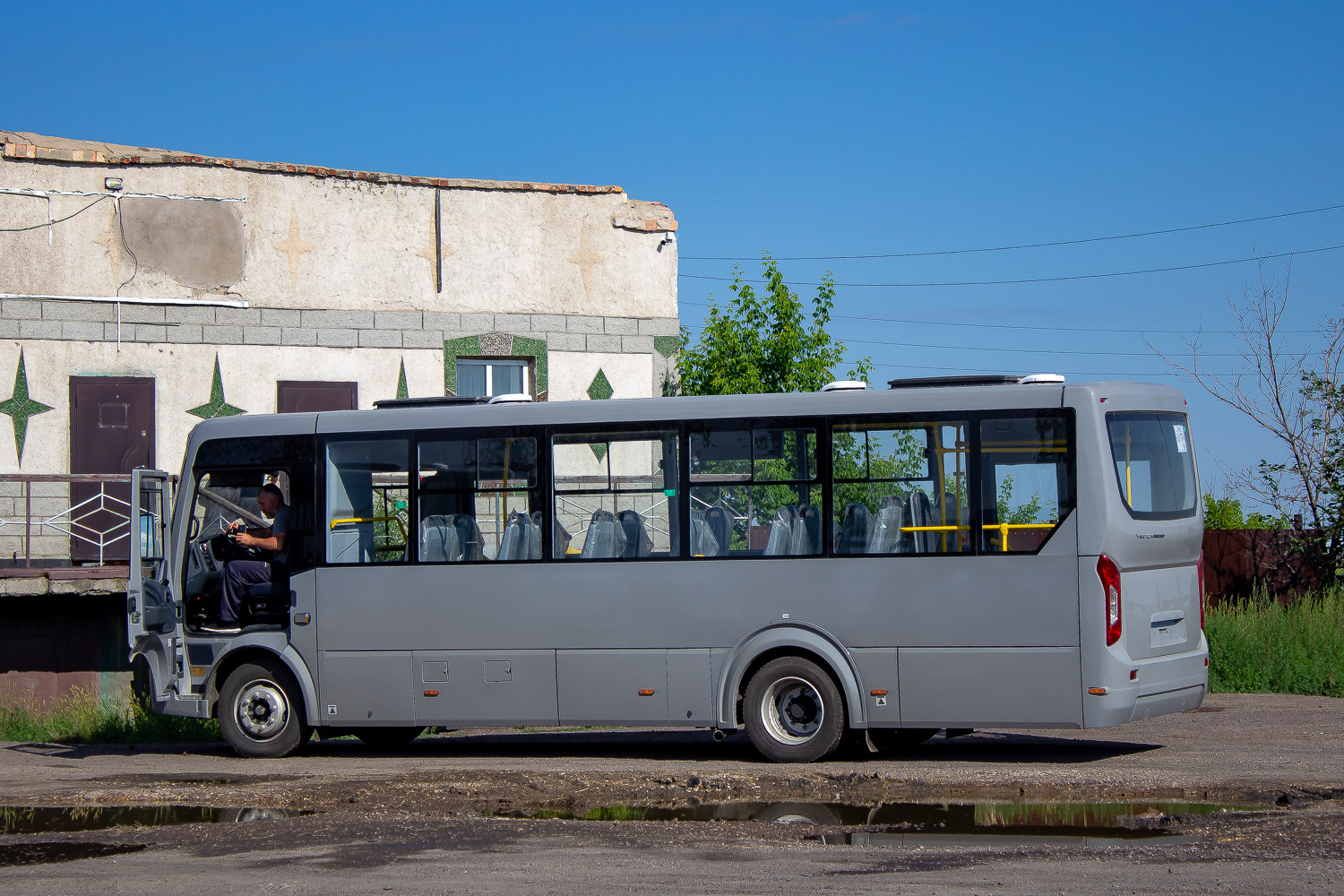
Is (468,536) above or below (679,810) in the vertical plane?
above

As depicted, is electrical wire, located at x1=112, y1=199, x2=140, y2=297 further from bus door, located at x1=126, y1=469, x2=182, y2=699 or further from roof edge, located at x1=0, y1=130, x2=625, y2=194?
bus door, located at x1=126, y1=469, x2=182, y2=699

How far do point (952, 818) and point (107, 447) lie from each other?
13.6 m

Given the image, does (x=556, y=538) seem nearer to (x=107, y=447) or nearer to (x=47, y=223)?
(x=107, y=447)

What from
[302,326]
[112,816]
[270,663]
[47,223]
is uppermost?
[47,223]

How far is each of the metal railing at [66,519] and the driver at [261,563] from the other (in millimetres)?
6619

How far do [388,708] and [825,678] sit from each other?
347 cm

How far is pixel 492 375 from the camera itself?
20.0 metres

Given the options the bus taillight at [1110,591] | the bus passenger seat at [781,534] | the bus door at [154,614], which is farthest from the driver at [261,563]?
the bus taillight at [1110,591]

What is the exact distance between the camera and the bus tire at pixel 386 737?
12125mm

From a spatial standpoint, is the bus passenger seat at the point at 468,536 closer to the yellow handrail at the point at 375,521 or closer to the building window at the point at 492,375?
the yellow handrail at the point at 375,521

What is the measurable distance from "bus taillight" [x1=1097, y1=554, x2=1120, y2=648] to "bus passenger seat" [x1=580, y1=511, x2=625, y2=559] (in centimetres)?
346

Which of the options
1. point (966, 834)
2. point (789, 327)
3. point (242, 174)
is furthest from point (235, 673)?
point (789, 327)

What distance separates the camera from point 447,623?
10.9 meters

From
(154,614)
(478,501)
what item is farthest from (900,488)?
(154,614)
